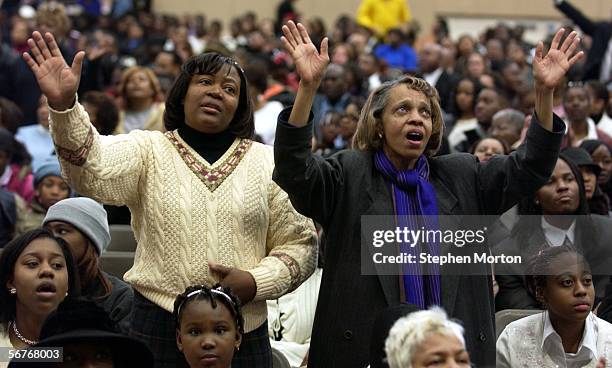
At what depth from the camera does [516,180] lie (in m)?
4.62

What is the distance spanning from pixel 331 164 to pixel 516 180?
0.67m

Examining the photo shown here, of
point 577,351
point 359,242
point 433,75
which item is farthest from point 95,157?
point 433,75

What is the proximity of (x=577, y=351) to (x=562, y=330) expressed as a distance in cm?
10

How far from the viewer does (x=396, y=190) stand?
4.66m

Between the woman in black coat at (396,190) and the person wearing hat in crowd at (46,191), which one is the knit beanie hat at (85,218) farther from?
the person wearing hat in crowd at (46,191)

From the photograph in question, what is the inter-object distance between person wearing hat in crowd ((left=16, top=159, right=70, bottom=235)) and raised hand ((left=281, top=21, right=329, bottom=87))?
11.9 ft

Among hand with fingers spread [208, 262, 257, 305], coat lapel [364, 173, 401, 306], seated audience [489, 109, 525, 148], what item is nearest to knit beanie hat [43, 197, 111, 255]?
hand with fingers spread [208, 262, 257, 305]

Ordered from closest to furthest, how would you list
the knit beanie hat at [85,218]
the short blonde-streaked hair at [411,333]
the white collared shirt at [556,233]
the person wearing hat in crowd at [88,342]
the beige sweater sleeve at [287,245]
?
the short blonde-streaked hair at [411,333]
the person wearing hat in crowd at [88,342]
the beige sweater sleeve at [287,245]
the knit beanie hat at [85,218]
the white collared shirt at [556,233]

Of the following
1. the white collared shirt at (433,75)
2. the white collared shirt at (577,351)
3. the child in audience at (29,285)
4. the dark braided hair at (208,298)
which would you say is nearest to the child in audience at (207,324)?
the dark braided hair at (208,298)

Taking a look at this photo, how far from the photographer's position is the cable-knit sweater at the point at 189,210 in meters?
4.60

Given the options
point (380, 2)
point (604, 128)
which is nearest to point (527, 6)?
point (380, 2)

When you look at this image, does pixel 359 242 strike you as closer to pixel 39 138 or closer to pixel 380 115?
pixel 380 115

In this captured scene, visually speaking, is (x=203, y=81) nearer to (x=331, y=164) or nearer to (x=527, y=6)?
(x=331, y=164)

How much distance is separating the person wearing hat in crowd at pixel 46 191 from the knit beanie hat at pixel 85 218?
207 cm
